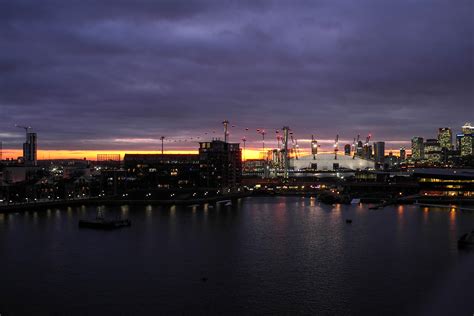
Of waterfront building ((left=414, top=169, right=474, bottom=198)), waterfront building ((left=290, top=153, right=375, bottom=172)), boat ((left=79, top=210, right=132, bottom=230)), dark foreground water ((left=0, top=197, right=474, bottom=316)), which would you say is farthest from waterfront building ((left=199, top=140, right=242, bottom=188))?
waterfront building ((left=290, top=153, right=375, bottom=172))

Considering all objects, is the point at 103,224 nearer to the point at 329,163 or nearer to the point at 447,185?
the point at 447,185

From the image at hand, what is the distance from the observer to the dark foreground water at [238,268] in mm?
10984

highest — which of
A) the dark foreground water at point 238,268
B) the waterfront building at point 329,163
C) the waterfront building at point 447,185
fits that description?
the waterfront building at point 329,163

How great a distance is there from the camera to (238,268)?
46.6ft

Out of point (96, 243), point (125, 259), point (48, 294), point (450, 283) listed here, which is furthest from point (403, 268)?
point (96, 243)

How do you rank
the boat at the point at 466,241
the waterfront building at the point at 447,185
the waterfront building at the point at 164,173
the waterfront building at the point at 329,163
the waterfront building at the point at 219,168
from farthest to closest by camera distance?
the waterfront building at the point at 329,163
the waterfront building at the point at 164,173
the waterfront building at the point at 219,168
the waterfront building at the point at 447,185
the boat at the point at 466,241

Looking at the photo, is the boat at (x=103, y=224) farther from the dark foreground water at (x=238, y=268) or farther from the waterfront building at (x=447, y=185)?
the waterfront building at (x=447, y=185)

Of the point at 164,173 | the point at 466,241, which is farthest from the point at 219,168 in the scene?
the point at 466,241

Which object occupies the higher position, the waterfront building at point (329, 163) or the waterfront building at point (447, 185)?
the waterfront building at point (329, 163)

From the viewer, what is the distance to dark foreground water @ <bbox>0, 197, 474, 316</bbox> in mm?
10984

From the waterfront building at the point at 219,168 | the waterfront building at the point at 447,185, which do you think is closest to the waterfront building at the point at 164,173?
the waterfront building at the point at 219,168

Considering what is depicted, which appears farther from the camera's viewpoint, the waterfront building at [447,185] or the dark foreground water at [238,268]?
the waterfront building at [447,185]

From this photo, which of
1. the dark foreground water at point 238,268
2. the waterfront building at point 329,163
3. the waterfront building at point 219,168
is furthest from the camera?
the waterfront building at point 329,163

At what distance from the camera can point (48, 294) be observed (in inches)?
464
